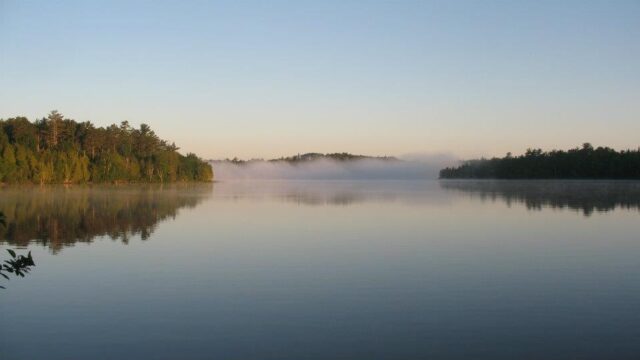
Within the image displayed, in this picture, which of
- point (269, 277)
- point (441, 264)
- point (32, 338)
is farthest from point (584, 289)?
point (32, 338)

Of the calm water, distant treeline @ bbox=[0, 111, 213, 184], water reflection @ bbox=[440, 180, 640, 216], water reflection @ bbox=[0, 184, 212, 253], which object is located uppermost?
distant treeline @ bbox=[0, 111, 213, 184]

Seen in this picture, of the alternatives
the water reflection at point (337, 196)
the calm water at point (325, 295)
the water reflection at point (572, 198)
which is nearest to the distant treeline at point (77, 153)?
the water reflection at point (337, 196)

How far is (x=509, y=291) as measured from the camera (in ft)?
58.7

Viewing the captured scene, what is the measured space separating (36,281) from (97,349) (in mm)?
8571

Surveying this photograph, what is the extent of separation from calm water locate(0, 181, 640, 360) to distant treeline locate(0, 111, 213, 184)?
9332cm

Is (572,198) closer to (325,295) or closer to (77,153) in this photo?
(325,295)

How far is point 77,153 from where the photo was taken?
13700cm

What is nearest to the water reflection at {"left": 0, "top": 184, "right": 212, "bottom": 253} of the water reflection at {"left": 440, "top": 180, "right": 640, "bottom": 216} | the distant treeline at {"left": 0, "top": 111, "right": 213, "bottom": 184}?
the water reflection at {"left": 440, "top": 180, "right": 640, "bottom": 216}

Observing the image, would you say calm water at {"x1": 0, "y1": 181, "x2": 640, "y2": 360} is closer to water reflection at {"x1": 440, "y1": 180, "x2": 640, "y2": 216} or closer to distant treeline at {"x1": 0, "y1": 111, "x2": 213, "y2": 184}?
water reflection at {"x1": 440, "y1": 180, "x2": 640, "y2": 216}

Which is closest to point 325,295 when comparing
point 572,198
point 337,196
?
point 572,198

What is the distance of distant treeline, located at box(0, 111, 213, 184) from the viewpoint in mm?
118125

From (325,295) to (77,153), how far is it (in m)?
133

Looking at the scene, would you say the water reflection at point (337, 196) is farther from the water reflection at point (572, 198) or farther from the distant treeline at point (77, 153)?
the distant treeline at point (77, 153)

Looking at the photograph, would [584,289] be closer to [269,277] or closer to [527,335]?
[527,335]
